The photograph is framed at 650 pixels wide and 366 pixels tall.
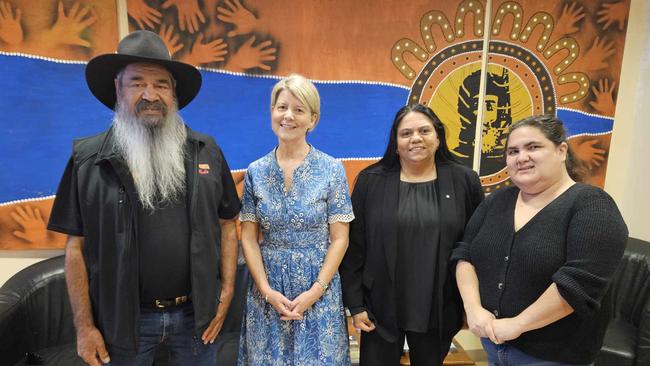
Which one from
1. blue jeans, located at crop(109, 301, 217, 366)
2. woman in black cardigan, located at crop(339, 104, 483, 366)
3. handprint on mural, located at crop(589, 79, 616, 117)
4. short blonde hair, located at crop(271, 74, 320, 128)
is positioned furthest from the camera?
handprint on mural, located at crop(589, 79, 616, 117)

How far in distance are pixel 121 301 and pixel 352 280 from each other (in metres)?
1.00

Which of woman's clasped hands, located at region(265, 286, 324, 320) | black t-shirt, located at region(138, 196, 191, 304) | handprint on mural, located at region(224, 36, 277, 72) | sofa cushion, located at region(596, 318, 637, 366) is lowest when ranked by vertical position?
sofa cushion, located at region(596, 318, 637, 366)

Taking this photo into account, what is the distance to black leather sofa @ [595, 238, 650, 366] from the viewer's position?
2.35 meters

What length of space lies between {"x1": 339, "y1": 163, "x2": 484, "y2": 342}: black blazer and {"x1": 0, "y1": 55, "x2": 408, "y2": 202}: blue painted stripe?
909 mm

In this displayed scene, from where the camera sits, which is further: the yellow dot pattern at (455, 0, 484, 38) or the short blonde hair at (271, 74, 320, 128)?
the yellow dot pattern at (455, 0, 484, 38)

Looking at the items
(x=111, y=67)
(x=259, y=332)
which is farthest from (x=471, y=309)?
(x=111, y=67)

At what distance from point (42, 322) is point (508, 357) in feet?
8.85

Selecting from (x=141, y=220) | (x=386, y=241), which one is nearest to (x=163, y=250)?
(x=141, y=220)

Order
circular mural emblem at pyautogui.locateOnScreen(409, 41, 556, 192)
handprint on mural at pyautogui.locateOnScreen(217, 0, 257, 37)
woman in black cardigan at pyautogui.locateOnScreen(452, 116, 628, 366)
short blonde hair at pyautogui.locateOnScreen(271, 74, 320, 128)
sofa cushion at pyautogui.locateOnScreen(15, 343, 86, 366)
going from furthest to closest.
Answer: circular mural emblem at pyautogui.locateOnScreen(409, 41, 556, 192), handprint on mural at pyautogui.locateOnScreen(217, 0, 257, 37), sofa cushion at pyautogui.locateOnScreen(15, 343, 86, 366), short blonde hair at pyautogui.locateOnScreen(271, 74, 320, 128), woman in black cardigan at pyautogui.locateOnScreen(452, 116, 628, 366)

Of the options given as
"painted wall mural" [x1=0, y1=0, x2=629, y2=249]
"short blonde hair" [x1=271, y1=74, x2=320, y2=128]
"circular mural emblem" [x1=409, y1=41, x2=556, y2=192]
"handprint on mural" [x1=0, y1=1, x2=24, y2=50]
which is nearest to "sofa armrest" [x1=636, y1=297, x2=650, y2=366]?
"painted wall mural" [x1=0, y1=0, x2=629, y2=249]

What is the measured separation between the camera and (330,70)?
266cm

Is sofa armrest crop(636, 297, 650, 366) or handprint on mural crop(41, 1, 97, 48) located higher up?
handprint on mural crop(41, 1, 97, 48)

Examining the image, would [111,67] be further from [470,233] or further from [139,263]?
[470,233]

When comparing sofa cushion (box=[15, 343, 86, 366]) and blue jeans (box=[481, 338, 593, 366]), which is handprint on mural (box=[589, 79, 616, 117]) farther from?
sofa cushion (box=[15, 343, 86, 366])
